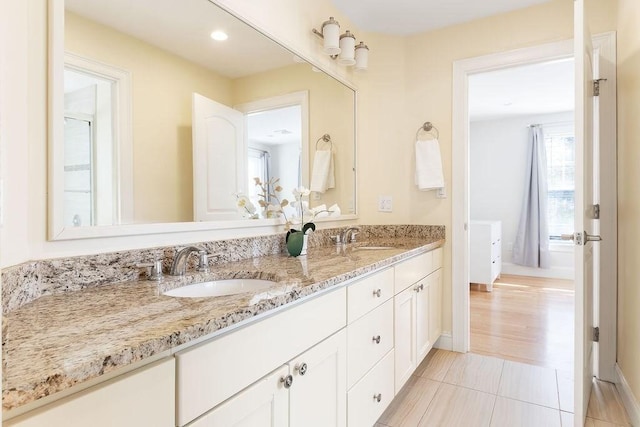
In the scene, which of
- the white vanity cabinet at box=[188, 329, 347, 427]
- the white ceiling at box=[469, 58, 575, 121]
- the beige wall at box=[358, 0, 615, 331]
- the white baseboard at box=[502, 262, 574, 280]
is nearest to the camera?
the white vanity cabinet at box=[188, 329, 347, 427]

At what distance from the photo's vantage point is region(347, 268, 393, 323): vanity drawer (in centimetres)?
133

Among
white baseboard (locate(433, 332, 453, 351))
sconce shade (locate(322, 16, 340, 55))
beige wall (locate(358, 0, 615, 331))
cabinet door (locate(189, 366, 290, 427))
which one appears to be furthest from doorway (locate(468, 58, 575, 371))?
cabinet door (locate(189, 366, 290, 427))

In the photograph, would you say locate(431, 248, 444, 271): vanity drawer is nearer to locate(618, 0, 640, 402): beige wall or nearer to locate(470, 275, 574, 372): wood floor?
locate(470, 275, 574, 372): wood floor

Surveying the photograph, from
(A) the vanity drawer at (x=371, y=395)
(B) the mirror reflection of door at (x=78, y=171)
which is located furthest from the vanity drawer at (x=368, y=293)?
(B) the mirror reflection of door at (x=78, y=171)

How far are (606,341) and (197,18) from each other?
9.11 ft

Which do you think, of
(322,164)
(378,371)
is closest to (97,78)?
(322,164)

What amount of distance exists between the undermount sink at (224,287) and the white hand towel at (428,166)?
1.72 m

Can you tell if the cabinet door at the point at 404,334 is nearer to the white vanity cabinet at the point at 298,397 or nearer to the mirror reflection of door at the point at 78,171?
the white vanity cabinet at the point at 298,397

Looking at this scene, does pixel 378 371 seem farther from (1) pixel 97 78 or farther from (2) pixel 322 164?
(1) pixel 97 78

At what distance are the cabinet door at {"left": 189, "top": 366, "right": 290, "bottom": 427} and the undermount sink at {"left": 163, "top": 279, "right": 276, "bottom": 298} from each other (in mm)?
323

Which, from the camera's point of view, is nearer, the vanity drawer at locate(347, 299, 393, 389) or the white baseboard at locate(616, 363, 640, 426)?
the vanity drawer at locate(347, 299, 393, 389)

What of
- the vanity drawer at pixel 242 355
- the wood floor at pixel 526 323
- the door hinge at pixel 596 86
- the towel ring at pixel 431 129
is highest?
the door hinge at pixel 596 86

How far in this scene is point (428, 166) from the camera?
2.58 meters

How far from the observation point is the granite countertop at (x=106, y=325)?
19.6 inches
